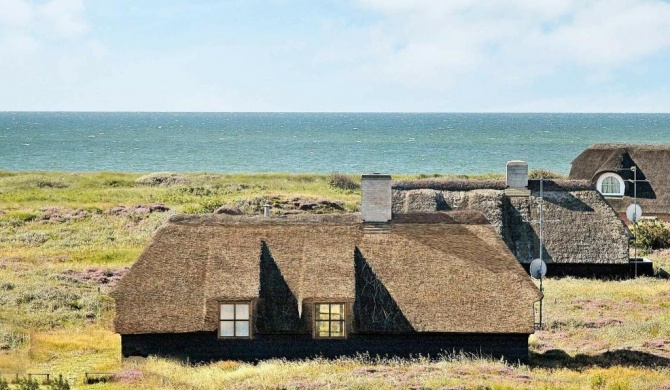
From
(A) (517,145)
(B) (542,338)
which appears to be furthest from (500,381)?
(A) (517,145)

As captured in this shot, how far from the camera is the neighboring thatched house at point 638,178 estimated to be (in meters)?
50.2

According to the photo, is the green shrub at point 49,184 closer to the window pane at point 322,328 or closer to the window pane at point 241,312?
the window pane at point 241,312

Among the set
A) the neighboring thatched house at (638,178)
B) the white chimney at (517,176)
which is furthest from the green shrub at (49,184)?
the white chimney at (517,176)

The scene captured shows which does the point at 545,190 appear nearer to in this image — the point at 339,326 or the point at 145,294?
the point at 339,326

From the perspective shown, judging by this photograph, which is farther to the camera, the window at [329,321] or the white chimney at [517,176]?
the white chimney at [517,176]

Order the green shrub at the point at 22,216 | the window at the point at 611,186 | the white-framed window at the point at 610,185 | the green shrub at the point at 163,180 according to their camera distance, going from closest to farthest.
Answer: the white-framed window at the point at 610,185 < the window at the point at 611,186 < the green shrub at the point at 22,216 < the green shrub at the point at 163,180

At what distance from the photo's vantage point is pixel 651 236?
45.5 m

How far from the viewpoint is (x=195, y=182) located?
7719 cm

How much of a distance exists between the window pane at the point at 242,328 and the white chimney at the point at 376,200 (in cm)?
496

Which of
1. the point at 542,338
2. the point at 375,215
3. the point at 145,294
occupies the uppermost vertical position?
the point at 375,215

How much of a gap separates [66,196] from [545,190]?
38584 millimetres

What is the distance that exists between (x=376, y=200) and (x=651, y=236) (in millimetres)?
23437

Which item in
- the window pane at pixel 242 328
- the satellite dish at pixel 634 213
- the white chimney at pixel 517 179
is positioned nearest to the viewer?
the window pane at pixel 242 328

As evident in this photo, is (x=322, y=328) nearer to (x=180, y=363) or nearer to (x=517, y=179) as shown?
(x=180, y=363)
